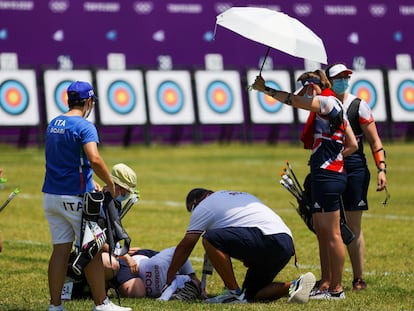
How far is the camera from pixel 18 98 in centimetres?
2269

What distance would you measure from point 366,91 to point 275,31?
18572 mm

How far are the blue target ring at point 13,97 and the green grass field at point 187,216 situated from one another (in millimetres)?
803

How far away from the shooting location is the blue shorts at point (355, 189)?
861 centimetres

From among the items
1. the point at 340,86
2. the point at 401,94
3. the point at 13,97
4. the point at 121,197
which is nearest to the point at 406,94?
the point at 401,94

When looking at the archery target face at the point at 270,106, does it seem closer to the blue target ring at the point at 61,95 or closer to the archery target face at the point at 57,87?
the archery target face at the point at 57,87

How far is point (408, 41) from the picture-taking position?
1043 inches

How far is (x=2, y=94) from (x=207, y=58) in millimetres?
4717

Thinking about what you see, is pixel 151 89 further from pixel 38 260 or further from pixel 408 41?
pixel 38 260

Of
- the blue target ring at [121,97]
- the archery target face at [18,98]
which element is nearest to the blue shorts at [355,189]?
the archery target face at [18,98]

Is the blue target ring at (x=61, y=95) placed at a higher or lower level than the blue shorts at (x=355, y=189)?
higher

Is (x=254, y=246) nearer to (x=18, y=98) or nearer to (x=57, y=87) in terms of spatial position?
(x=18, y=98)

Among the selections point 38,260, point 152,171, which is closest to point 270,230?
point 38,260

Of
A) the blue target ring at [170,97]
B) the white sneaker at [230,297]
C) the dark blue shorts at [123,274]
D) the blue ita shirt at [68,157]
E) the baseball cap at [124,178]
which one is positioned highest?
the blue target ring at [170,97]

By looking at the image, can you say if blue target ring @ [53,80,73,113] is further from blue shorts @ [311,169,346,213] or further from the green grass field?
blue shorts @ [311,169,346,213]
